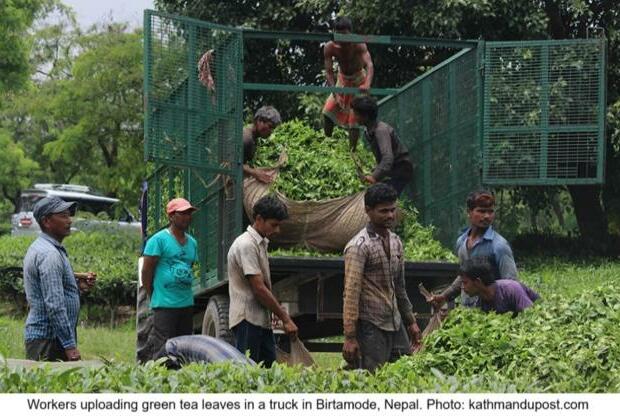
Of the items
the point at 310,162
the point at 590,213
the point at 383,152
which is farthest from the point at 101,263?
the point at 383,152

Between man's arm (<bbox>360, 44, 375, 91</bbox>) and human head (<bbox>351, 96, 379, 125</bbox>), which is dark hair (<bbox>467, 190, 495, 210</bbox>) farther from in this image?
man's arm (<bbox>360, 44, 375, 91</bbox>)

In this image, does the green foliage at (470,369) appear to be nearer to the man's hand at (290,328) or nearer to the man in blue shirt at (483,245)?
the man in blue shirt at (483,245)

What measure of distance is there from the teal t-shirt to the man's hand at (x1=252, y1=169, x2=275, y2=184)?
3.16 feet

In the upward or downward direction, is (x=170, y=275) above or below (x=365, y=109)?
below

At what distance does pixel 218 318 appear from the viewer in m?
10.2

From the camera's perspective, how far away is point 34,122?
163 feet

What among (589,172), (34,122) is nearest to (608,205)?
(589,172)

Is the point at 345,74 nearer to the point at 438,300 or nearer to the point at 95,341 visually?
the point at 438,300

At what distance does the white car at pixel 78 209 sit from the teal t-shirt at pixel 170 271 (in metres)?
20.2

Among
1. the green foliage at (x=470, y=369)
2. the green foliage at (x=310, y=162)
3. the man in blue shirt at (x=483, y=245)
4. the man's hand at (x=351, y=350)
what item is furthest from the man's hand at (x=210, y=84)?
the green foliage at (x=470, y=369)

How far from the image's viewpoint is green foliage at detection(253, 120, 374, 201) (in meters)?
10.7

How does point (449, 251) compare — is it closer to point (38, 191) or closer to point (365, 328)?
point (365, 328)

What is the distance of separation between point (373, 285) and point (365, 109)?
2380mm

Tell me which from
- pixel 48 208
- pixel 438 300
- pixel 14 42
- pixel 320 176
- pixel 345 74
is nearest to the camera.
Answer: pixel 48 208
